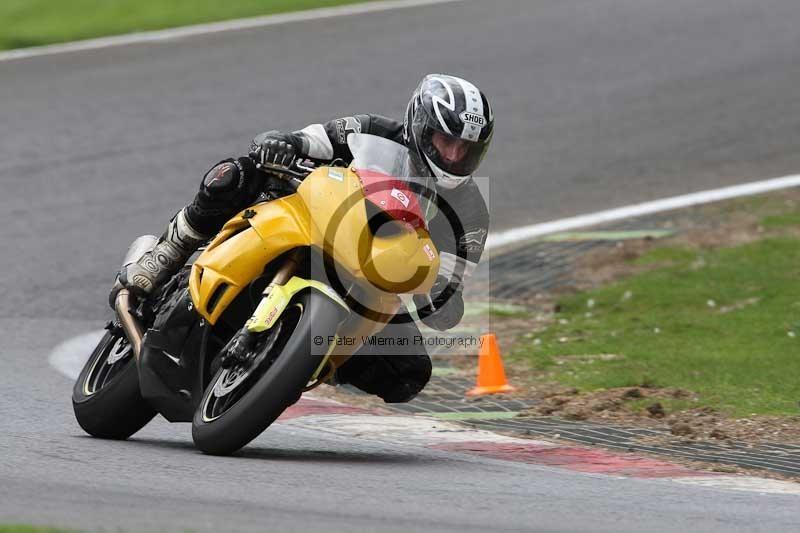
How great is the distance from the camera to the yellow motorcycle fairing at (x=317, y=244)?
5957 millimetres

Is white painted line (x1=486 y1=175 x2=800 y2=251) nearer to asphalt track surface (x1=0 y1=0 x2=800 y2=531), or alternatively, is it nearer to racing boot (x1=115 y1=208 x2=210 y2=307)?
asphalt track surface (x1=0 y1=0 x2=800 y2=531)

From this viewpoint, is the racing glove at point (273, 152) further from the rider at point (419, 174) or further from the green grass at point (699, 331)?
the green grass at point (699, 331)

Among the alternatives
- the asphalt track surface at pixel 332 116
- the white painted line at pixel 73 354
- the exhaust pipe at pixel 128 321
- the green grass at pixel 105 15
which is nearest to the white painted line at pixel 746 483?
the asphalt track surface at pixel 332 116

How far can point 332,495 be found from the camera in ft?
17.5

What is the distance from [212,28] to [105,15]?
1.34 meters

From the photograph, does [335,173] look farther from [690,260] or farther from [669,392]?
[690,260]

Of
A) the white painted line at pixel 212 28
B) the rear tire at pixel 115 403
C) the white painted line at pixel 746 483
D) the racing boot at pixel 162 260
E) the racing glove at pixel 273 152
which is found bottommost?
the white painted line at pixel 746 483

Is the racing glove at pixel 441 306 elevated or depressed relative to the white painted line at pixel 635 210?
depressed

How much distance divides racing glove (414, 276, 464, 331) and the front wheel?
0.55 m

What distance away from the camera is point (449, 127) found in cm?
601

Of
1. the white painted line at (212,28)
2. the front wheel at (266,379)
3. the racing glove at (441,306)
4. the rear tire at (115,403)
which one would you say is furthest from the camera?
the white painted line at (212,28)

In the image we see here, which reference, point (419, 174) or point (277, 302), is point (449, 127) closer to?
point (419, 174)

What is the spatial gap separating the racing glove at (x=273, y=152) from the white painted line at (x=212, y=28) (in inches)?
419

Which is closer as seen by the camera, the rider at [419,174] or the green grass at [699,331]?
the rider at [419,174]
